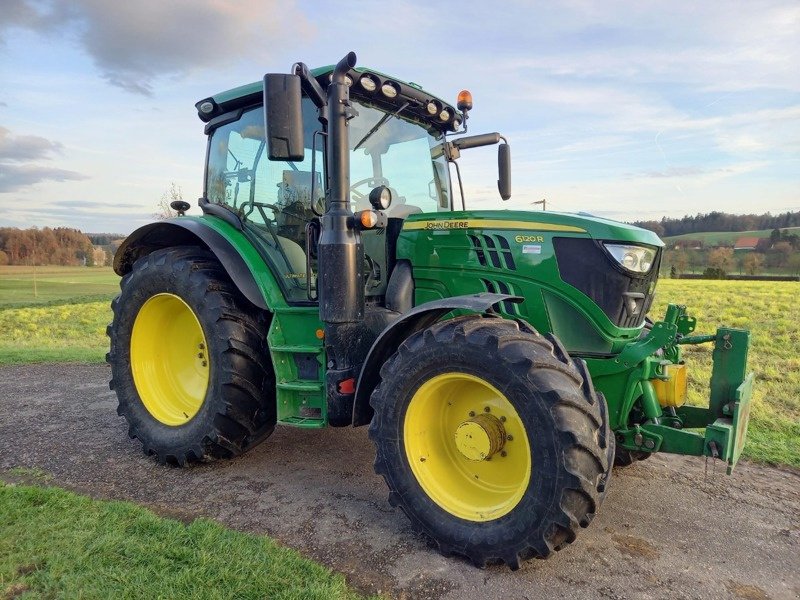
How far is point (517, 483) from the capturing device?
303 cm

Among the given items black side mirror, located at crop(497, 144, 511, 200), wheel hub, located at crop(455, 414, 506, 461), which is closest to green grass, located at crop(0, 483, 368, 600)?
wheel hub, located at crop(455, 414, 506, 461)

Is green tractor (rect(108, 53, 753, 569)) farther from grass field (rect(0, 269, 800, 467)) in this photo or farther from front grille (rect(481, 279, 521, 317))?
grass field (rect(0, 269, 800, 467))

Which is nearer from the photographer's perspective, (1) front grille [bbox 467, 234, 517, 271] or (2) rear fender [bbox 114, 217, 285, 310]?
(1) front grille [bbox 467, 234, 517, 271]

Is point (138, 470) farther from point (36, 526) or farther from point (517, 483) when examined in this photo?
point (517, 483)

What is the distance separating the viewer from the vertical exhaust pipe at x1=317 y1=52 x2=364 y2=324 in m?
3.43

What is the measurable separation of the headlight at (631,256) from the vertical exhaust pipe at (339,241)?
5.05 ft

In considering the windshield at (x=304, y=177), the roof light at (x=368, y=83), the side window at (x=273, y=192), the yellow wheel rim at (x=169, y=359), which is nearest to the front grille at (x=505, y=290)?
A: the windshield at (x=304, y=177)

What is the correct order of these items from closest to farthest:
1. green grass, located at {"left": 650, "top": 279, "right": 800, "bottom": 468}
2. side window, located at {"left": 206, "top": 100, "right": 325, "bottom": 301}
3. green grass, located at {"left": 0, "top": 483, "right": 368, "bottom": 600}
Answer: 1. green grass, located at {"left": 0, "top": 483, "right": 368, "bottom": 600}
2. side window, located at {"left": 206, "top": 100, "right": 325, "bottom": 301}
3. green grass, located at {"left": 650, "top": 279, "right": 800, "bottom": 468}

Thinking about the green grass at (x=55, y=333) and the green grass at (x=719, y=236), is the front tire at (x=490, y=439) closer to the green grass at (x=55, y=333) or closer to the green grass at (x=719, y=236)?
the green grass at (x=55, y=333)

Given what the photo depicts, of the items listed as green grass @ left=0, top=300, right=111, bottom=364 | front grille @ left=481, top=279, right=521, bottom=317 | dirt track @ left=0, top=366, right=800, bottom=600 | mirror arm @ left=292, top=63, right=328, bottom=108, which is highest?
mirror arm @ left=292, top=63, right=328, bottom=108

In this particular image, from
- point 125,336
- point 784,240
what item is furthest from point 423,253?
point 784,240

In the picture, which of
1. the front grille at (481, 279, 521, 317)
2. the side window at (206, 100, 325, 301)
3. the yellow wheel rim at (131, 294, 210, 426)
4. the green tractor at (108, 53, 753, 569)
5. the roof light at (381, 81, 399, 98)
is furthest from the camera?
the yellow wheel rim at (131, 294, 210, 426)

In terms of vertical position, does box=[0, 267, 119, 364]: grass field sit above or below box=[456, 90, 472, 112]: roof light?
below

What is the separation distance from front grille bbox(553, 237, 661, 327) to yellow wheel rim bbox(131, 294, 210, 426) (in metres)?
2.78
